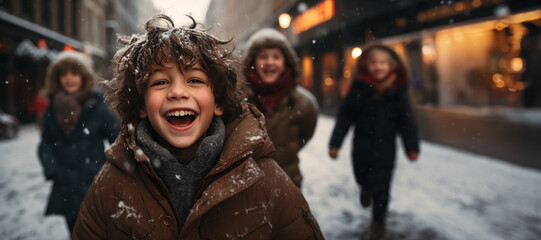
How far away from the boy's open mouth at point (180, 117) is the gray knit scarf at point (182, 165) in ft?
0.36

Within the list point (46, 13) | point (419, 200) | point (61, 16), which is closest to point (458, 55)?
point (419, 200)

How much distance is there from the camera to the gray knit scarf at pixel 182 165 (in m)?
1.37

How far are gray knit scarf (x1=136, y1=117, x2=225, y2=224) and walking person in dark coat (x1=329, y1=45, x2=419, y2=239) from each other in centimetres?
242

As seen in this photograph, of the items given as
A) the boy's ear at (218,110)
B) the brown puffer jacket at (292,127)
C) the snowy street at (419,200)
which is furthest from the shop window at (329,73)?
the boy's ear at (218,110)

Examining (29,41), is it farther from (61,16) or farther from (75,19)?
(75,19)

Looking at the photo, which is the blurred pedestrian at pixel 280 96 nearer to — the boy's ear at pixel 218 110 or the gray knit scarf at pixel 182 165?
the boy's ear at pixel 218 110

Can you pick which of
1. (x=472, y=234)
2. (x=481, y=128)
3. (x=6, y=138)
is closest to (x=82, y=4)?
(x=6, y=138)

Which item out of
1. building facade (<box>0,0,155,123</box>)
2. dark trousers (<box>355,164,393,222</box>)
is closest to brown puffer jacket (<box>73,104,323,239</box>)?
dark trousers (<box>355,164,393,222</box>)

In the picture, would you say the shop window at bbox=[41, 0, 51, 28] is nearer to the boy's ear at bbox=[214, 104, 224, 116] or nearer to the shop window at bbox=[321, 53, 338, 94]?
the shop window at bbox=[321, 53, 338, 94]

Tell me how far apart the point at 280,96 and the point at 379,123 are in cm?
120

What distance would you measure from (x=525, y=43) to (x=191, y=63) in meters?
16.6

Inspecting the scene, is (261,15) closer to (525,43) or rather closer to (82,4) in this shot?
(82,4)

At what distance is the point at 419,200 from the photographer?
4.82 metres

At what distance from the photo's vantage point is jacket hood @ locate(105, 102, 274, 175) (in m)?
1.34
